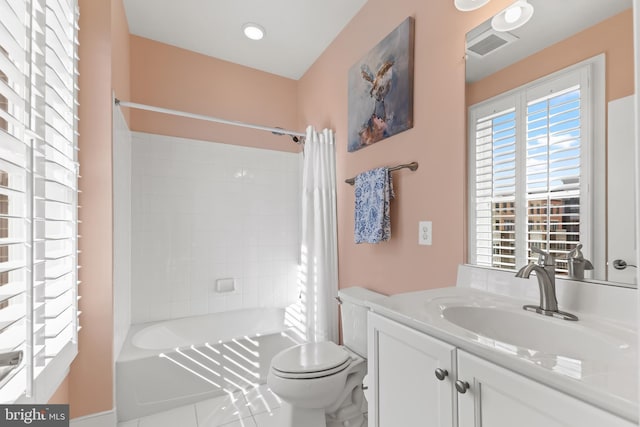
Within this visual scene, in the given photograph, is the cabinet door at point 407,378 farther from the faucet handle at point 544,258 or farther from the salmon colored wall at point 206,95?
the salmon colored wall at point 206,95

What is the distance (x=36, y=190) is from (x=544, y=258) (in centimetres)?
173

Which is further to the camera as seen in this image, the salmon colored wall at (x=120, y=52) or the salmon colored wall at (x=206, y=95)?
the salmon colored wall at (x=206, y=95)

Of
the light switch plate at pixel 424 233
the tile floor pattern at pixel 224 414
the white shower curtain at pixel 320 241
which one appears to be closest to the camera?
the light switch plate at pixel 424 233

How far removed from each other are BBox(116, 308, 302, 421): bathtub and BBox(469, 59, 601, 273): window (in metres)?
1.61

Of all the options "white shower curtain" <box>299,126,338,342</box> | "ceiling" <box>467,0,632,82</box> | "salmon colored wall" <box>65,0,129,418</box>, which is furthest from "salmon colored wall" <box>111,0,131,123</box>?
"ceiling" <box>467,0,632,82</box>

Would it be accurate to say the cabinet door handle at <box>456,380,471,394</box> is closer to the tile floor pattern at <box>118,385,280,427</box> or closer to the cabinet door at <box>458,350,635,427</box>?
the cabinet door at <box>458,350,635,427</box>

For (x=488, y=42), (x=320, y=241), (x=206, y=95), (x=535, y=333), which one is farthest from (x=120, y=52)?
(x=535, y=333)

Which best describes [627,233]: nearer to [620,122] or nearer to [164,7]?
[620,122]

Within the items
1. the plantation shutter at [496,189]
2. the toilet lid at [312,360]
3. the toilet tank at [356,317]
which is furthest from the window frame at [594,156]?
the toilet lid at [312,360]

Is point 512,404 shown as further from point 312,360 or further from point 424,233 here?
point 312,360

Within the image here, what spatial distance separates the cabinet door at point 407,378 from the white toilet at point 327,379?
35cm

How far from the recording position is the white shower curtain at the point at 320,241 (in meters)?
2.13

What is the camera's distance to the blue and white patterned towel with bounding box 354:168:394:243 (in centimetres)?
164

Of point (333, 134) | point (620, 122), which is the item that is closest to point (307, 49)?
point (333, 134)
